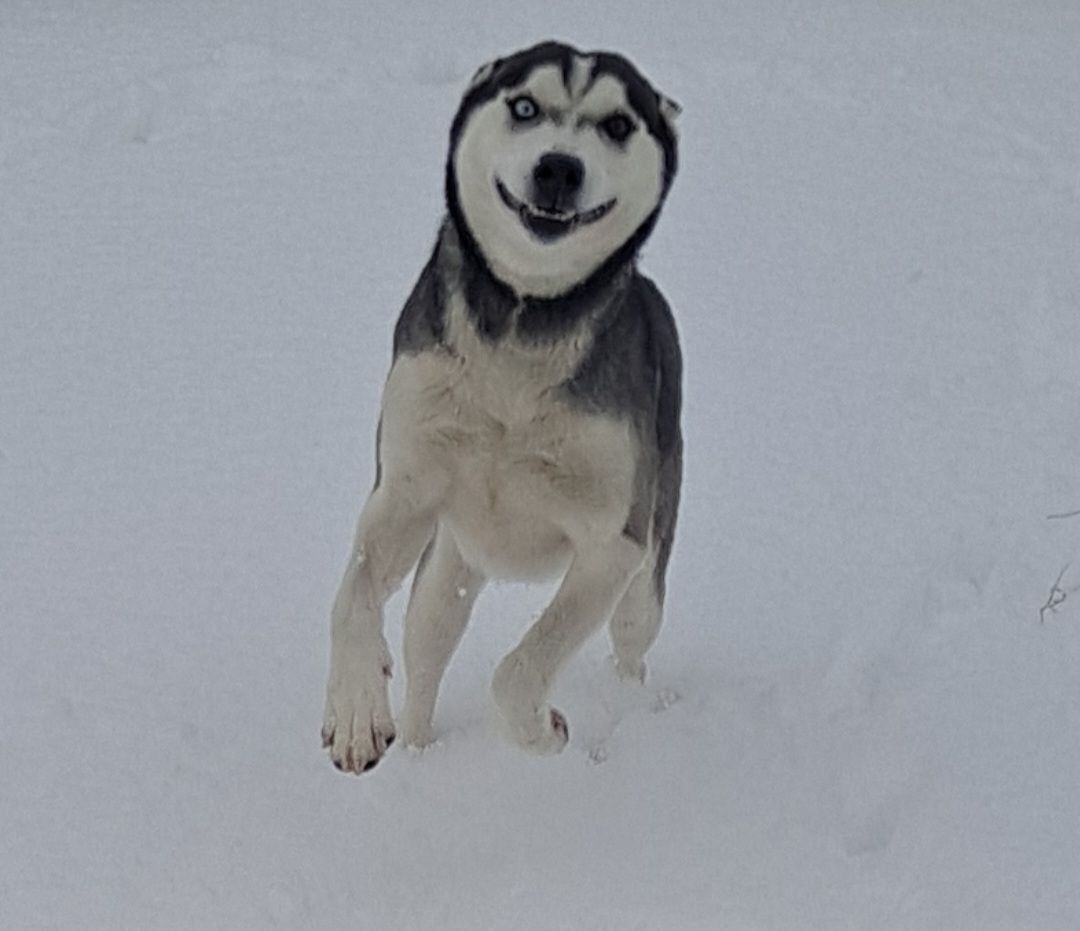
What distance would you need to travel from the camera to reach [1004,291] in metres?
6.48

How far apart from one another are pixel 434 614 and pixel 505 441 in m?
0.78

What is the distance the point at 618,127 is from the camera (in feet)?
11.8

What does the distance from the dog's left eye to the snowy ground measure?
1.61 meters

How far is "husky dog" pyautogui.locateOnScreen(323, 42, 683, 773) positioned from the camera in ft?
11.6

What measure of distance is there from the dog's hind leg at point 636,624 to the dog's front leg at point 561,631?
0.32 m

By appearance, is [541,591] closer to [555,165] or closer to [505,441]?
[505,441]

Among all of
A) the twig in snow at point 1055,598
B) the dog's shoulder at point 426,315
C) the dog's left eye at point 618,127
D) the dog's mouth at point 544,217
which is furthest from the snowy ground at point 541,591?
the dog's left eye at point 618,127

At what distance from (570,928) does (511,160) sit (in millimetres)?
1640

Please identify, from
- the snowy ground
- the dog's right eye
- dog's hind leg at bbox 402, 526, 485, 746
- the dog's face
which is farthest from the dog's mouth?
the snowy ground

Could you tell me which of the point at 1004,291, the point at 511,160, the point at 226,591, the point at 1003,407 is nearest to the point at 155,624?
the point at 226,591

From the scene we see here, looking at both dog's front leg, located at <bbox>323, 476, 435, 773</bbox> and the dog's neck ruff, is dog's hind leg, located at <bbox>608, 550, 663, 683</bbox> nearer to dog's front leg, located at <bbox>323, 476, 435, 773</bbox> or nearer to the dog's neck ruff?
dog's front leg, located at <bbox>323, 476, 435, 773</bbox>

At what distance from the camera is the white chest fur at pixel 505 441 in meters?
3.74

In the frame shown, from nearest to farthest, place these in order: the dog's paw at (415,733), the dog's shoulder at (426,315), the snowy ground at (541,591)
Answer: the dog's shoulder at (426,315) < the snowy ground at (541,591) < the dog's paw at (415,733)

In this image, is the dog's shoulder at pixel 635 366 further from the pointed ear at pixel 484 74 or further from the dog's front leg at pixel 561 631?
the pointed ear at pixel 484 74
